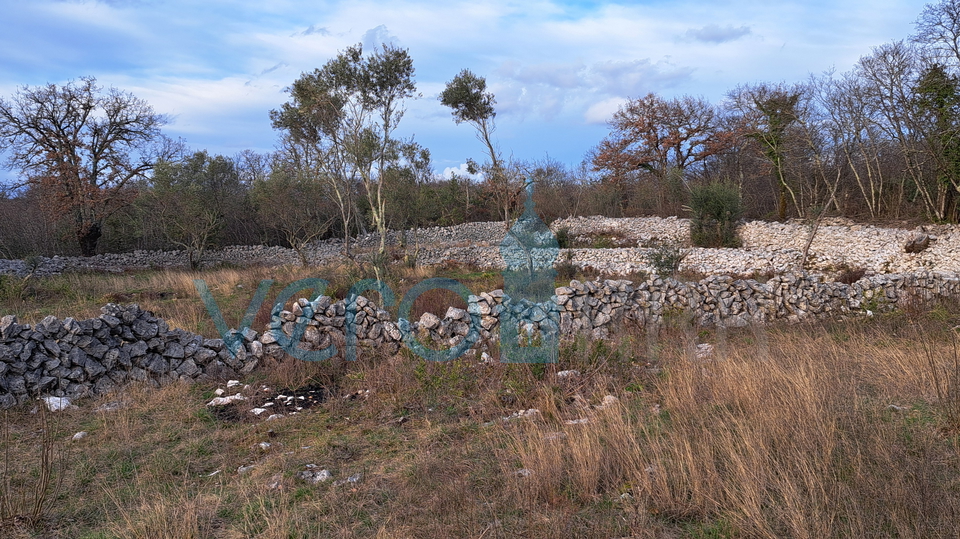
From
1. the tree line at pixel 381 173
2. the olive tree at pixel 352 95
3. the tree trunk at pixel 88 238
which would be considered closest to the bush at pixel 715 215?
the tree line at pixel 381 173

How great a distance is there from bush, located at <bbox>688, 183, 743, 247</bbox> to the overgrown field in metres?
15.2

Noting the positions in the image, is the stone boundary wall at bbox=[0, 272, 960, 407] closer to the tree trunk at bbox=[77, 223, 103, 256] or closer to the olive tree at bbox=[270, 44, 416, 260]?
the olive tree at bbox=[270, 44, 416, 260]

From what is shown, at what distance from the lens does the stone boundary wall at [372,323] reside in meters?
6.55

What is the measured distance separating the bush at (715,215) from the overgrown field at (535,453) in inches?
597

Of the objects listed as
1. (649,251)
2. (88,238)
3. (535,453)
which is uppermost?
(88,238)

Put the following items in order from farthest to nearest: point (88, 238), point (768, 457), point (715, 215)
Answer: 1. point (88, 238)
2. point (715, 215)
3. point (768, 457)

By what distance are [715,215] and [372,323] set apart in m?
17.8

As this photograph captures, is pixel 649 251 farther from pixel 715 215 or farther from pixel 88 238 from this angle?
pixel 88 238

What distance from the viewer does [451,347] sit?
319 inches

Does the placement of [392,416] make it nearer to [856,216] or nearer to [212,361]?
[212,361]

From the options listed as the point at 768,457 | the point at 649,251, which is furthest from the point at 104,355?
the point at 649,251

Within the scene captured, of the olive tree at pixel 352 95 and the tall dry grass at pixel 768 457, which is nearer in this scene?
the tall dry grass at pixel 768 457

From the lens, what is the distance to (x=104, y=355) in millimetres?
6852

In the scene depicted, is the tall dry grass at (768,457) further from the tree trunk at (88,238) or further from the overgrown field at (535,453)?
the tree trunk at (88,238)
